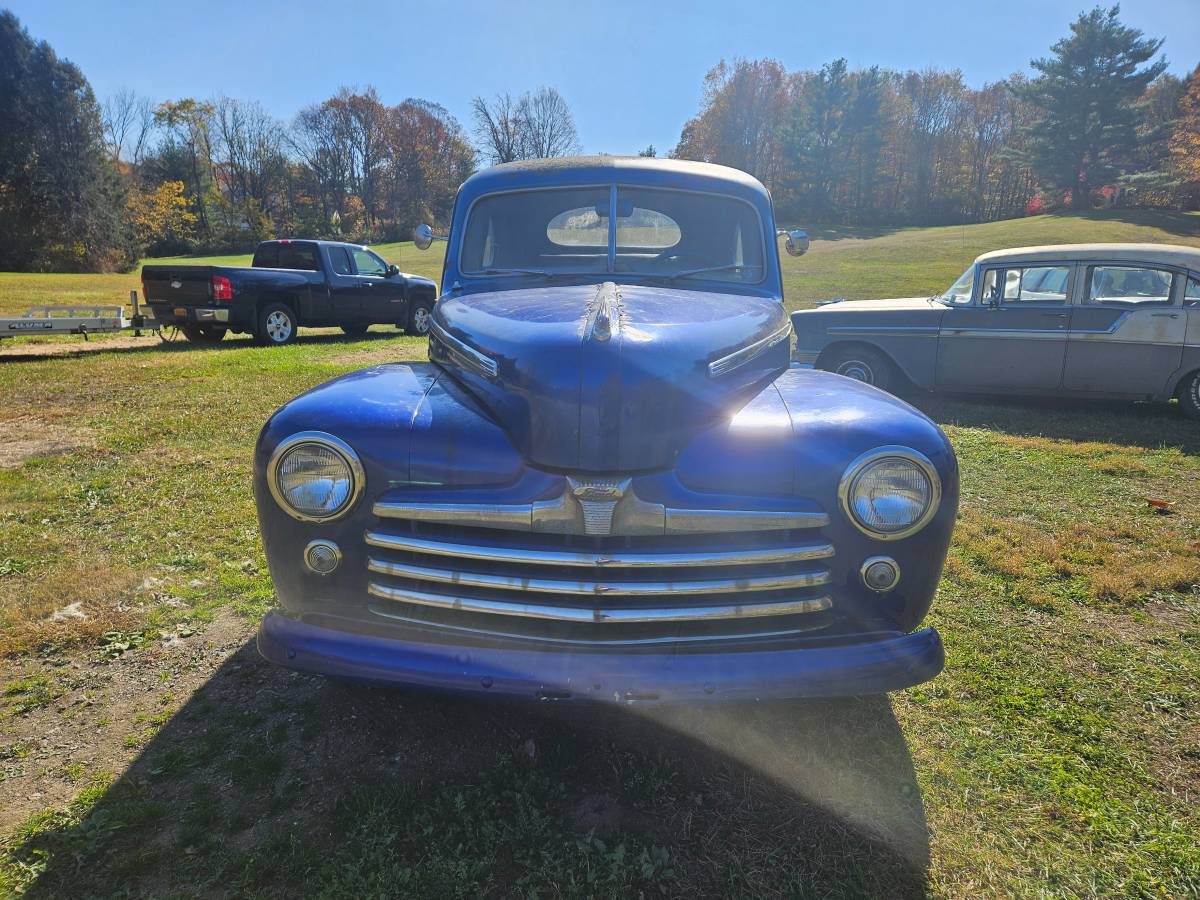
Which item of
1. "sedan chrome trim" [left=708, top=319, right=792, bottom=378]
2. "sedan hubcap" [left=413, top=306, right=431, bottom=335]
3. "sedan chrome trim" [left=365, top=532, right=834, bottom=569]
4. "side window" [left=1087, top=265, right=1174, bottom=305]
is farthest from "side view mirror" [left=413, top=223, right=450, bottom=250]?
"sedan hubcap" [left=413, top=306, right=431, bottom=335]

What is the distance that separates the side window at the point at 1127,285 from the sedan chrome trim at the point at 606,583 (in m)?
7.45

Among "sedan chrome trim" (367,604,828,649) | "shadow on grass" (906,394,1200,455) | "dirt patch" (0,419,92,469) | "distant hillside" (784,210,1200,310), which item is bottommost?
"dirt patch" (0,419,92,469)

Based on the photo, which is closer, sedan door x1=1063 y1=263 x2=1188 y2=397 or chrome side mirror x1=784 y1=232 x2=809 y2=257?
chrome side mirror x1=784 y1=232 x2=809 y2=257

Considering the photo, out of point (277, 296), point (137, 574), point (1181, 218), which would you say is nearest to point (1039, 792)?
point (137, 574)

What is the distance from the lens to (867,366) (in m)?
8.99

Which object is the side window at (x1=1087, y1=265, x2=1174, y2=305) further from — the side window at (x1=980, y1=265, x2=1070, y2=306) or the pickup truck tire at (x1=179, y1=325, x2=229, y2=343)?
the pickup truck tire at (x1=179, y1=325, x2=229, y2=343)

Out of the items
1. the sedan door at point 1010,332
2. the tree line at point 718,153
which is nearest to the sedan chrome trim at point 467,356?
the sedan door at point 1010,332

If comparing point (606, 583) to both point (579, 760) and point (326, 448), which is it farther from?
point (326, 448)

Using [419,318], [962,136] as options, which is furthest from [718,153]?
[419,318]

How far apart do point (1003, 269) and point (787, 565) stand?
7.59m

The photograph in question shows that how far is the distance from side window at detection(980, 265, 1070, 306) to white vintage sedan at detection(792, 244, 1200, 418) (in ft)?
0.03

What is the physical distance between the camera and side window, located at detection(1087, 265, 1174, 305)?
7.50 m

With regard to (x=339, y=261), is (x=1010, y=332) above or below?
below

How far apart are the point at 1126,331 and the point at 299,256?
13.3 m
